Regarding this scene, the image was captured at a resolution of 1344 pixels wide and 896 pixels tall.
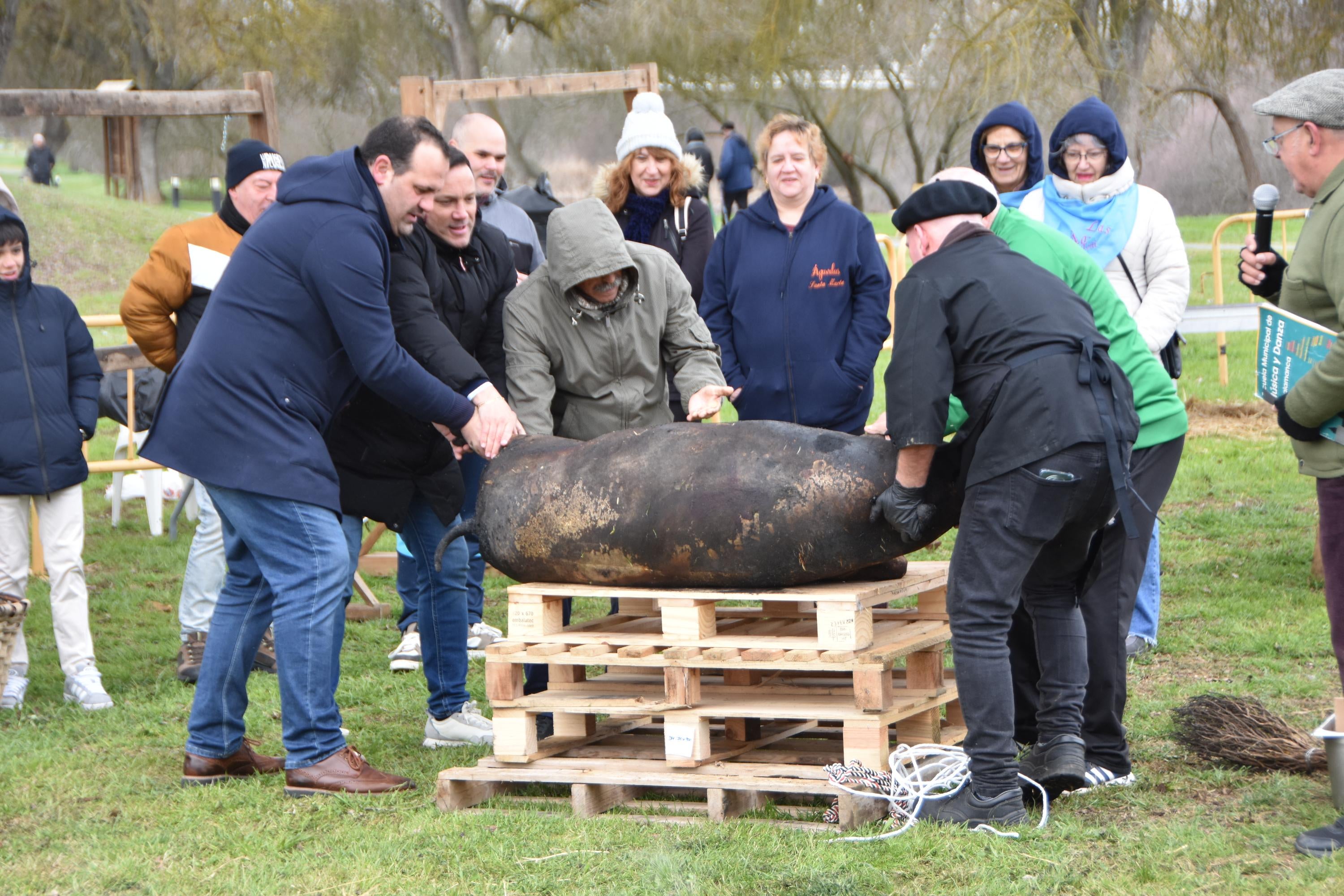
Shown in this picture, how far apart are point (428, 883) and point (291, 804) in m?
0.94

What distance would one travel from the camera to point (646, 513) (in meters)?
4.18

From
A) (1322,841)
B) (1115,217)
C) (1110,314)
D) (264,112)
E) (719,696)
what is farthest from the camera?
(264,112)

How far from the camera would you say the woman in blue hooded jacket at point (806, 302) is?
17.6ft

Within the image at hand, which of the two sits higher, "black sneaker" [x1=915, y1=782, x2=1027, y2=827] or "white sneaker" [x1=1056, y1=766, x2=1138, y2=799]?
"black sneaker" [x1=915, y1=782, x2=1027, y2=827]

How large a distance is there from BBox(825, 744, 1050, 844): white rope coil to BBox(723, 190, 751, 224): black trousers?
17.8 meters

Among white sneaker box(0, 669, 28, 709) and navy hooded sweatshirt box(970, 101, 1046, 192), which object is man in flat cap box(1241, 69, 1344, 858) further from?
white sneaker box(0, 669, 28, 709)

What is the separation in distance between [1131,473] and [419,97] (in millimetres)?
5392

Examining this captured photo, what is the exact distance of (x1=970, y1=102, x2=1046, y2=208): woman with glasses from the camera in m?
5.43

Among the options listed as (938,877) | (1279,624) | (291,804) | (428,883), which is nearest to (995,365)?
(938,877)

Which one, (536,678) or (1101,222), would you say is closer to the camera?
(536,678)

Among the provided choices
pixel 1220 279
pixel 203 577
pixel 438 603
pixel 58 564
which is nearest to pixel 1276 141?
pixel 438 603

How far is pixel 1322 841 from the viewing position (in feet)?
11.5

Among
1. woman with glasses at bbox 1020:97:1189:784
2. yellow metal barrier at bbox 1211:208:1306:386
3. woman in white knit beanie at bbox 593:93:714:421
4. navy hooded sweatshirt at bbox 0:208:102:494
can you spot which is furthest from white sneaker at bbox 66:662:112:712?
yellow metal barrier at bbox 1211:208:1306:386

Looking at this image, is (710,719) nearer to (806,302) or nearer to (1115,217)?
(806,302)
